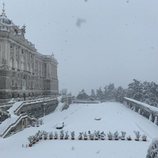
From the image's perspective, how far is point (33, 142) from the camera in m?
35.4

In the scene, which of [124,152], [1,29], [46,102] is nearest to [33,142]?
[124,152]

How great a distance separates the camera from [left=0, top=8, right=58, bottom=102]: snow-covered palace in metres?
60.8

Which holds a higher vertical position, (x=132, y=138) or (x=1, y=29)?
(x=1, y=29)

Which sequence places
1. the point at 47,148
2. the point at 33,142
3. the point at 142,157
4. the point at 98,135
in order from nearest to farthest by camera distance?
the point at 142,157 → the point at 47,148 → the point at 33,142 → the point at 98,135

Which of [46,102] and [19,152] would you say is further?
[46,102]

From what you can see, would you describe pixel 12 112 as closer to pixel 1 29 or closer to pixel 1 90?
pixel 1 90

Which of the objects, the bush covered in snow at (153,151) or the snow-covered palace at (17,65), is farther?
the snow-covered palace at (17,65)

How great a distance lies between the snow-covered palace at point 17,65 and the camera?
6075 centimetres

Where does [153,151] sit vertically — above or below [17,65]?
below

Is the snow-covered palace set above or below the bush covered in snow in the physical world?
above

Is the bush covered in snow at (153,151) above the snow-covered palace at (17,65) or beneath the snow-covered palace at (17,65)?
beneath

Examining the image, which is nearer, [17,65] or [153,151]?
[153,151]

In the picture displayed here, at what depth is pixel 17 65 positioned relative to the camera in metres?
68.2

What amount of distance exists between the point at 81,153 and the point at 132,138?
10084 millimetres
